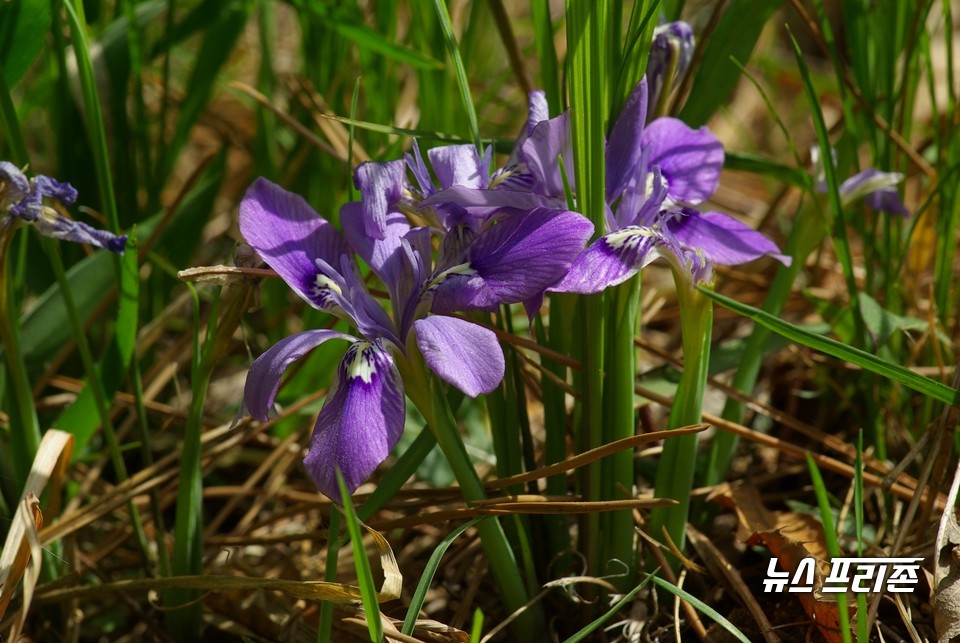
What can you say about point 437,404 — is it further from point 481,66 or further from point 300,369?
point 481,66

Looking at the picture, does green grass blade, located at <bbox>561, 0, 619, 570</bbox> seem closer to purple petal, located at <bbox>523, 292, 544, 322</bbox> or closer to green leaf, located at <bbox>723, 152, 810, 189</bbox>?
purple petal, located at <bbox>523, 292, 544, 322</bbox>

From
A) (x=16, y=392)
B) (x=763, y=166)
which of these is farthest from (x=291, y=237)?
(x=763, y=166)

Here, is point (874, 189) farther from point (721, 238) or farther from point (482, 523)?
point (482, 523)

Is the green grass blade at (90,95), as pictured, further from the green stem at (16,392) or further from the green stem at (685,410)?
the green stem at (685,410)

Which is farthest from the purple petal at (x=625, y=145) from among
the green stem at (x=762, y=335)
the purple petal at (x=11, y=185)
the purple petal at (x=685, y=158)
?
the purple petal at (x=11, y=185)

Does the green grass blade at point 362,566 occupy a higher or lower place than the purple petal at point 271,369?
lower
